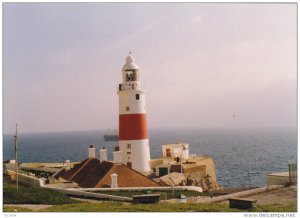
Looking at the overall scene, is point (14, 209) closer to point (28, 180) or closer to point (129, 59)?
point (28, 180)

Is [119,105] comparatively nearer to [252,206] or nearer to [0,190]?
[0,190]

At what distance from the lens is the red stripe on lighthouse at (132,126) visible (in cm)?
2003

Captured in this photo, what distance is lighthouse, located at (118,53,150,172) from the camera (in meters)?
20.1

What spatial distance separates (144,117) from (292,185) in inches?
322

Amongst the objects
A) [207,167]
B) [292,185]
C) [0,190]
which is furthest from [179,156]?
[0,190]

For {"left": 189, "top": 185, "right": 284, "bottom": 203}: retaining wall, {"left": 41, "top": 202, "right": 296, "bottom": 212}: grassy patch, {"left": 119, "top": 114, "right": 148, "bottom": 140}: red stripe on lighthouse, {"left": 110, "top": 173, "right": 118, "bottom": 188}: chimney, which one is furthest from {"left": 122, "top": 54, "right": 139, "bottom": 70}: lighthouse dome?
{"left": 41, "top": 202, "right": 296, "bottom": 212}: grassy patch

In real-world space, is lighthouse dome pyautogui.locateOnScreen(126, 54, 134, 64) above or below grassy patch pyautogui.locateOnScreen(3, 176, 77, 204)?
above

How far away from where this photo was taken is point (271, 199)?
12297 mm

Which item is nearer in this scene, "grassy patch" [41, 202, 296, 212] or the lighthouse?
"grassy patch" [41, 202, 296, 212]

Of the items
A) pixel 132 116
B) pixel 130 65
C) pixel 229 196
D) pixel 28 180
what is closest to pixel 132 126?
pixel 132 116

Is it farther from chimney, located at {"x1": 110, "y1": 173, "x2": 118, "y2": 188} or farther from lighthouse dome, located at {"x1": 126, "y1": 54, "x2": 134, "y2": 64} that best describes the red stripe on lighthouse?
chimney, located at {"x1": 110, "y1": 173, "x2": 118, "y2": 188}

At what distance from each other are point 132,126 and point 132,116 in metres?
0.44

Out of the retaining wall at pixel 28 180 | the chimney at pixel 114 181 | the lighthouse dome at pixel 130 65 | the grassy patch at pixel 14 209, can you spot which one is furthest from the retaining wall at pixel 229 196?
the lighthouse dome at pixel 130 65

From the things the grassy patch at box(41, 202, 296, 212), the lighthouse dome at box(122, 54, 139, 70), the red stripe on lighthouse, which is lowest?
the grassy patch at box(41, 202, 296, 212)
